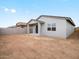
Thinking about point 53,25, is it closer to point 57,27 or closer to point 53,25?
point 53,25

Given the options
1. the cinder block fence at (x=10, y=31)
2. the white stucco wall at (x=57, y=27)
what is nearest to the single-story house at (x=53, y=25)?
the white stucco wall at (x=57, y=27)

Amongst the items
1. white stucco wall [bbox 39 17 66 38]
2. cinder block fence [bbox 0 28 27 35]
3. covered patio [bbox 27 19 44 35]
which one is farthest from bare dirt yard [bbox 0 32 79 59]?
cinder block fence [bbox 0 28 27 35]

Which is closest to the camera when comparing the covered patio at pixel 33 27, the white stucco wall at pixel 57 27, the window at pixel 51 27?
the white stucco wall at pixel 57 27

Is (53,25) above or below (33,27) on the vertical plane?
above

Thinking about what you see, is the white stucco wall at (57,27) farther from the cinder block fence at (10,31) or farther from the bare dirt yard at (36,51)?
the cinder block fence at (10,31)

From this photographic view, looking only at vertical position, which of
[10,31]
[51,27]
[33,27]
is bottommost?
[10,31]

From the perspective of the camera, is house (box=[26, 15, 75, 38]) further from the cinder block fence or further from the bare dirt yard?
the bare dirt yard

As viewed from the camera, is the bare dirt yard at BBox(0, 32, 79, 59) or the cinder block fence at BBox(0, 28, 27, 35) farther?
the cinder block fence at BBox(0, 28, 27, 35)

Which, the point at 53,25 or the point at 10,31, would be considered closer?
the point at 53,25

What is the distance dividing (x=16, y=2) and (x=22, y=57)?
11.6 m

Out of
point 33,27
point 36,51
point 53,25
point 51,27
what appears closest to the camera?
point 36,51

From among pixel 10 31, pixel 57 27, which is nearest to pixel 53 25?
pixel 57 27

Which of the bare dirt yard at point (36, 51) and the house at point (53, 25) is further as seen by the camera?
the house at point (53, 25)

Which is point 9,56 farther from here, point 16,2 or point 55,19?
point 55,19
